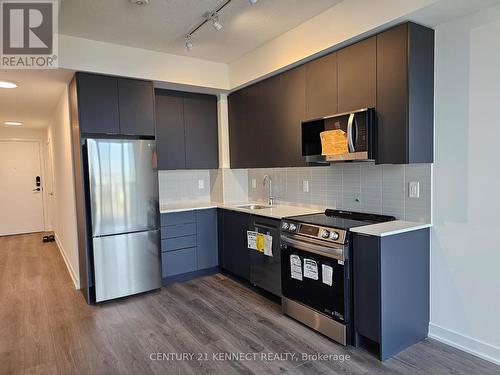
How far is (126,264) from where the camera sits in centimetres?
348

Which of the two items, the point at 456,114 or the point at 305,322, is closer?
the point at 456,114

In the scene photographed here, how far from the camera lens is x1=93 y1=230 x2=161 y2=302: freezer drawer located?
11.0 feet

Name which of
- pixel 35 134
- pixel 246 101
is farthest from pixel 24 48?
→ pixel 35 134

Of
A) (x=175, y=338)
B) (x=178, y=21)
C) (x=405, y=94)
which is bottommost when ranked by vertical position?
(x=175, y=338)

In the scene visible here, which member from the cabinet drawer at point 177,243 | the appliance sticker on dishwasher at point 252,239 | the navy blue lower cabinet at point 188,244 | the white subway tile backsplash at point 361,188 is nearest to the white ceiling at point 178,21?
the white subway tile backsplash at point 361,188

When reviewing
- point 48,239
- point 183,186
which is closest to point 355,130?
point 183,186

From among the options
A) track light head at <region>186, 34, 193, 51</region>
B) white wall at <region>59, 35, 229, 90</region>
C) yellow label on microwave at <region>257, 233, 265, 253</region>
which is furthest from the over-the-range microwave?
white wall at <region>59, 35, 229, 90</region>

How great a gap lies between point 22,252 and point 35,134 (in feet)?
9.84

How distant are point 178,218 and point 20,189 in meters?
5.36

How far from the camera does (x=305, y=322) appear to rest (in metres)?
2.78

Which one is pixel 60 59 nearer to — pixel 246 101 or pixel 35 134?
pixel 246 101

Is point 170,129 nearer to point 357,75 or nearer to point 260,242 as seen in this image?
Result: point 260,242

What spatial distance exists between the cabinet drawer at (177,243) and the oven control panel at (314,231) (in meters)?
1.47

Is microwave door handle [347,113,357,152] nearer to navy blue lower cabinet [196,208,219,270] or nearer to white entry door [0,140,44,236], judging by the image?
navy blue lower cabinet [196,208,219,270]
